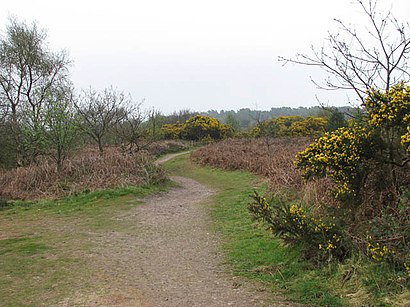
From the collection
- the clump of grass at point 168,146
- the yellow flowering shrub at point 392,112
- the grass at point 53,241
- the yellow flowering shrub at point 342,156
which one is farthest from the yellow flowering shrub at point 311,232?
the clump of grass at point 168,146

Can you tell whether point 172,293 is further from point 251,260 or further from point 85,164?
point 85,164

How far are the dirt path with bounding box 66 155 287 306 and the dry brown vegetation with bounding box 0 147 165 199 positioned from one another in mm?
4434

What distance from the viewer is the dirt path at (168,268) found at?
182 inches

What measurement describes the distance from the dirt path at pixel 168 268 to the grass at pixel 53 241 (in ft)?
1.31

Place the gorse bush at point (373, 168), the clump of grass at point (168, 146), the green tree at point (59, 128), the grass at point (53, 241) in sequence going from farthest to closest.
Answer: the clump of grass at point (168, 146) → the green tree at point (59, 128) → the grass at point (53, 241) → the gorse bush at point (373, 168)

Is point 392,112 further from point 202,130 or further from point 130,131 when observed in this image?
point 202,130

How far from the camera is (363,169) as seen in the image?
5.39 m

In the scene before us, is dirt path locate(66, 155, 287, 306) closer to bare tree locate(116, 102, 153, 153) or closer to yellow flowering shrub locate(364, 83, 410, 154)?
yellow flowering shrub locate(364, 83, 410, 154)

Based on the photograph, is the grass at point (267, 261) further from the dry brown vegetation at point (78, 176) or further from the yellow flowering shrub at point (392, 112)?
the dry brown vegetation at point (78, 176)

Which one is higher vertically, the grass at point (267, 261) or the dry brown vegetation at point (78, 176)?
the dry brown vegetation at point (78, 176)

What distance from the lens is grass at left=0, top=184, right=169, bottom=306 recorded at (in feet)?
16.5

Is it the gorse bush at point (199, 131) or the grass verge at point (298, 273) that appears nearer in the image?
the grass verge at point (298, 273)

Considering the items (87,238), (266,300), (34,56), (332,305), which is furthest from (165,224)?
(34,56)

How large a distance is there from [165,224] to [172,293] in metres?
4.35
